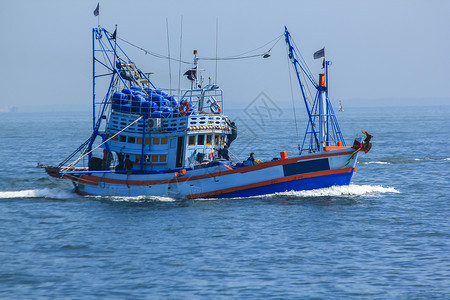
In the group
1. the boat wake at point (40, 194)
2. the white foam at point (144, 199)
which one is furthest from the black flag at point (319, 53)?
the boat wake at point (40, 194)

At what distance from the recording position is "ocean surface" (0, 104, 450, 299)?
74.9 feet

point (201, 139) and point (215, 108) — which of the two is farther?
point (215, 108)

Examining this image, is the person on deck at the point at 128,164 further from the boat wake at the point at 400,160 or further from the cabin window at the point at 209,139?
the boat wake at the point at 400,160

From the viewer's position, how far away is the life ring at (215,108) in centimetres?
4053

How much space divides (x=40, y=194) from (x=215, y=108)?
1403 cm

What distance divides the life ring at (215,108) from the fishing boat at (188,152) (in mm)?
65

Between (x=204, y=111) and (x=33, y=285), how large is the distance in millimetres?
20274

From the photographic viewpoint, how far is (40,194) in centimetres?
4366

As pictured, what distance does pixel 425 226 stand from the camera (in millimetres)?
31828

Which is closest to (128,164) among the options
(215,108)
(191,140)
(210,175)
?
(191,140)

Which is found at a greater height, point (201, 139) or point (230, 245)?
point (201, 139)

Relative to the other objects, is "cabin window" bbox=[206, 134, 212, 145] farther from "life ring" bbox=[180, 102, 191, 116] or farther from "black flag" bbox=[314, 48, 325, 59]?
"black flag" bbox=[314, 48, 325, 59]

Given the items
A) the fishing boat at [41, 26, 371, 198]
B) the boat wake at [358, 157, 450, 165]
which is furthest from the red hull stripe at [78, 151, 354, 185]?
the boat wake at [358, 157, 450, 165]

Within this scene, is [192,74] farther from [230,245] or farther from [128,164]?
[230,245]
